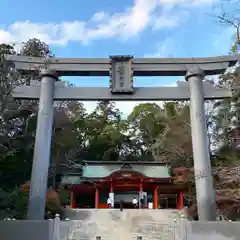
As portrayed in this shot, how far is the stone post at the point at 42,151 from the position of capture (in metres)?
10.4

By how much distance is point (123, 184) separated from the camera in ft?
68.6

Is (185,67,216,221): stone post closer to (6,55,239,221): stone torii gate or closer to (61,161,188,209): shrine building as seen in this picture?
(6,55,239,221): stone torii gate

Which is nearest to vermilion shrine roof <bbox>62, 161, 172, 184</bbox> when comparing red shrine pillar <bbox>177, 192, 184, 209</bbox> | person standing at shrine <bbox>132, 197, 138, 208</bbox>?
red shrine pillar <bbox>177, 192, 184, 209</bbox>

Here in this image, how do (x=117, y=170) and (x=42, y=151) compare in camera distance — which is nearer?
(x=42, y=151)

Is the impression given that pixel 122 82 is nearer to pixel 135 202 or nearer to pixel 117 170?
pixel 117 170

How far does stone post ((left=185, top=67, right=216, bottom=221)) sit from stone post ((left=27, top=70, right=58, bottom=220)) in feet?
15.2

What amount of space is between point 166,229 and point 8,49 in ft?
47.9

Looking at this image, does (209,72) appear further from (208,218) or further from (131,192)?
(131,192)

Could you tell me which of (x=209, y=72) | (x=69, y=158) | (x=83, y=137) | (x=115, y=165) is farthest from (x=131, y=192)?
(x=209, y=72)

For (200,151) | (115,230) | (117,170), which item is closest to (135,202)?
(117,170)

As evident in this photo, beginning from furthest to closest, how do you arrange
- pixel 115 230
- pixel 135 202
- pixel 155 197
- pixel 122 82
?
pixel 155 197 → pixel 135 202 → pixel 122 82 → pixel 115 230

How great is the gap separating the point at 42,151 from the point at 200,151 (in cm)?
493

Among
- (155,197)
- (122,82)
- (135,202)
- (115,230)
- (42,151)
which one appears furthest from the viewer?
(155,197)

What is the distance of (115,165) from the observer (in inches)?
883
